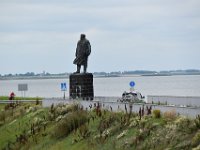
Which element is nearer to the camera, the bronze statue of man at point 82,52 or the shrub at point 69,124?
the shrub at point 69,124

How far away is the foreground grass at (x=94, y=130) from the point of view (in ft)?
76.9

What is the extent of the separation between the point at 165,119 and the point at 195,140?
13.5 feet

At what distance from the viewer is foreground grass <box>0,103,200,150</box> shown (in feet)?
76.9

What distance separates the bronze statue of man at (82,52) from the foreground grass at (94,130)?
4.73 meters

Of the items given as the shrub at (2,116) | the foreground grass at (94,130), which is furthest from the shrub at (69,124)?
the shrub at (2,116)

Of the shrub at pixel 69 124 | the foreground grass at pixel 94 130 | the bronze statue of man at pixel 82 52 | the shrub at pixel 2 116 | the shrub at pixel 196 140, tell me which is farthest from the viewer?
the bronze statue of man at pixel 82 52

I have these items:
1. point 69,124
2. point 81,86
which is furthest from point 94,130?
point 81,86

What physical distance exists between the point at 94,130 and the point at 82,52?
16656 mm

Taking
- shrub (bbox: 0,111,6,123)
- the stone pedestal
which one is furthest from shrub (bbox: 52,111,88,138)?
shrub (bbox: 0,111,6,123)

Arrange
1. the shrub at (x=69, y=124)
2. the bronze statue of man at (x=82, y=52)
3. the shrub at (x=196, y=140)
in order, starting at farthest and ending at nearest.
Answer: the bronze statue of man at (x=82, y=52) → the shrub at (x=69, y=124) → the shrub at (x=196, y=140)

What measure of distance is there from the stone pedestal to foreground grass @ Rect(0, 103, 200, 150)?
3.11 metres

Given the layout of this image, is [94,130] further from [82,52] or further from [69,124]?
[82,52]

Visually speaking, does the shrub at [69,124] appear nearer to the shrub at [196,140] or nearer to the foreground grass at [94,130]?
the foreground grass at [94,130]

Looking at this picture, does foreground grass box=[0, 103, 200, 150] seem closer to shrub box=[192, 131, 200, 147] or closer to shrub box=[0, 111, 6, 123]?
shrub box=[192, 131, 200, 147]
